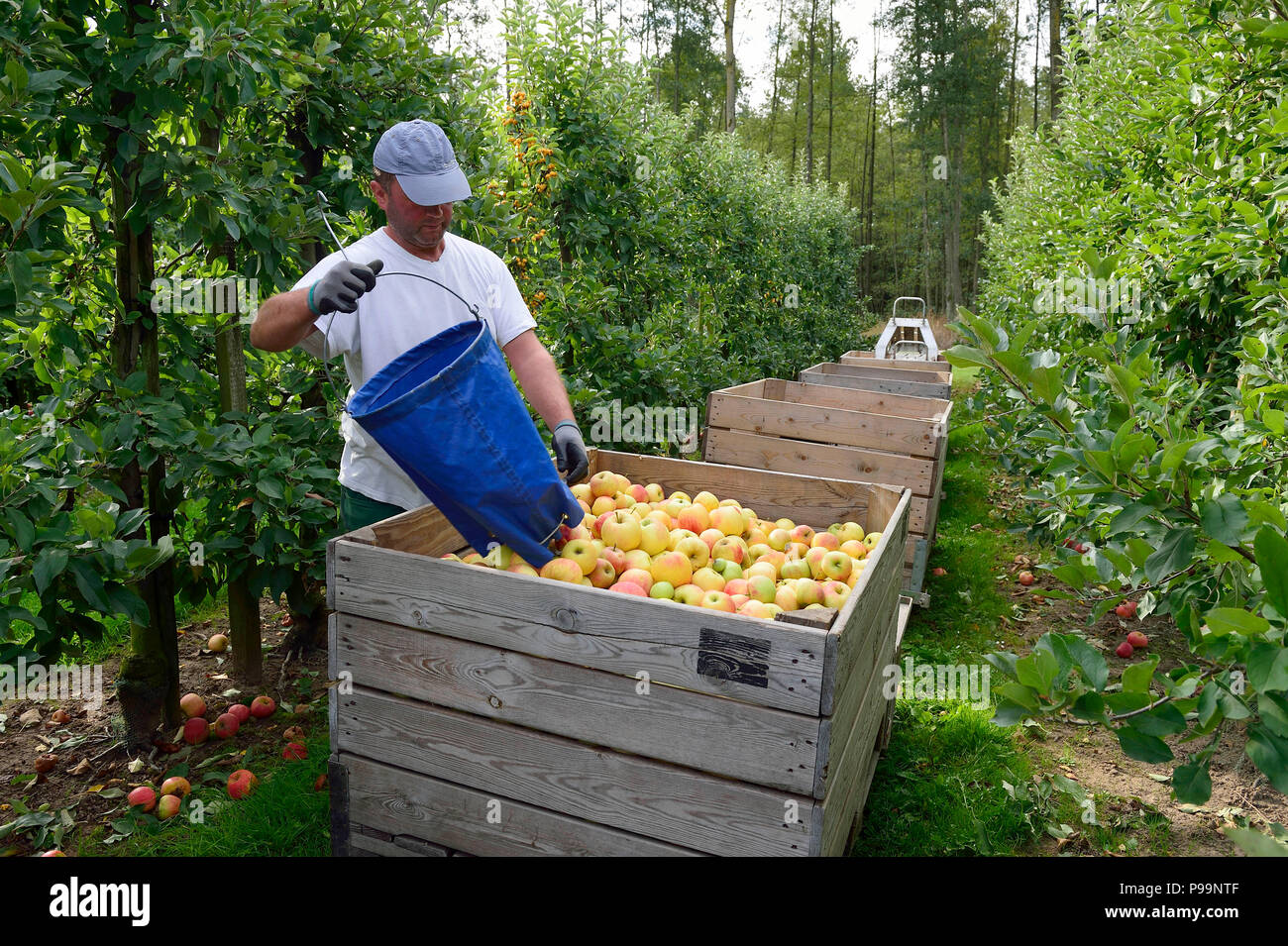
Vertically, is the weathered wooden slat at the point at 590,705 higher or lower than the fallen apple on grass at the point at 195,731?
higher

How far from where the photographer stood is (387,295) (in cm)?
275

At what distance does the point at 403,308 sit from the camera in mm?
2773

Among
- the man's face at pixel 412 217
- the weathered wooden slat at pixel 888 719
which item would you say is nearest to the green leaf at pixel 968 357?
the man's face at pixel 412 217

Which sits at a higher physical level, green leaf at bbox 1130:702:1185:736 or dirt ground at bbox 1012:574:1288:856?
green leaf at bbox 1130:702:1185:736

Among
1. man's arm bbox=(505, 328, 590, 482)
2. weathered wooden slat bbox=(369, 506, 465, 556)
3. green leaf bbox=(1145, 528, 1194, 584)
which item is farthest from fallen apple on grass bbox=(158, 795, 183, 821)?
green leaf bbox=(1145, 528, 1194, 584)

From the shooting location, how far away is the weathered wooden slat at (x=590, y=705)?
6.29 feet

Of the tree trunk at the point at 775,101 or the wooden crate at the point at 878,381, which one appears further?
the tree trunk at the point at 775,101

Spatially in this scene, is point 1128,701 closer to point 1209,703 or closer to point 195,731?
point 1209,703

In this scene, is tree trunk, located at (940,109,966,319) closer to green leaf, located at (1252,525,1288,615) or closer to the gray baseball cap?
the gray baseball cap

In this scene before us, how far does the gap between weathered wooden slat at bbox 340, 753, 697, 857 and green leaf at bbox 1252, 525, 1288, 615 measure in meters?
1.41

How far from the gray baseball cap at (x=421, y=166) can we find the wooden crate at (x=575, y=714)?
3.21 feet

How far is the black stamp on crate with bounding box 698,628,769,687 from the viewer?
191 centimetres

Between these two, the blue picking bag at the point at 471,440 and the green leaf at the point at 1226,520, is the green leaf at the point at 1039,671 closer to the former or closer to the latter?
the green leaf at the point at 1226,520

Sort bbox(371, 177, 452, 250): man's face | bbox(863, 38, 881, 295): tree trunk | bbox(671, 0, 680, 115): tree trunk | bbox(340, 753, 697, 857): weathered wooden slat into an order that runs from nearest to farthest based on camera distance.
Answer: bbox(340, 753, 697, 857): weathered wooden slat
bbox(371, 177, 452, 250): man's face
bbox(671, 0, 680, 115): tree trunk
bbox(863, 38, 881, 295): tree trunk
